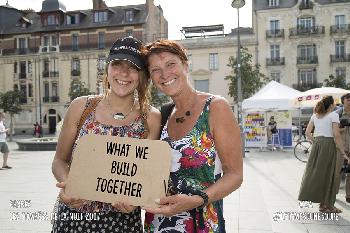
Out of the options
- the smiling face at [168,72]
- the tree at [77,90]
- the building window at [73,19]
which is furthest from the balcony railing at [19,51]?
the smiling face at [168,72]

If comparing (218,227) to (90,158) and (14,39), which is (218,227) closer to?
(90,158)

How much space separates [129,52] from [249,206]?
5.08 meters

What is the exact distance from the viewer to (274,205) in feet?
22.0

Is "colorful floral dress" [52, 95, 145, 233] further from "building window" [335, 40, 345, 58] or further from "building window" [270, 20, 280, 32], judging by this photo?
"building window" [270, 20, 280, 32]

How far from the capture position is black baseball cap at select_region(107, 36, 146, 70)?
220 cm

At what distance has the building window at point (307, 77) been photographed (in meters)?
40.6

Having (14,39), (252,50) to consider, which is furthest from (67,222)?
(14,39)

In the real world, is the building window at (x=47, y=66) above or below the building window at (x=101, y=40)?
below

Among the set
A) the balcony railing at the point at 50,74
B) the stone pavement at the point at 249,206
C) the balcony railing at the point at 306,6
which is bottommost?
the stone pavement at the point at 249,206

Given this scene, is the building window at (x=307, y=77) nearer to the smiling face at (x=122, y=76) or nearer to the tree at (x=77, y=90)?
the tree at (x=77, y=90)

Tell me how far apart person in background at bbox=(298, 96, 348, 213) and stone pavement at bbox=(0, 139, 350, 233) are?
26 cm

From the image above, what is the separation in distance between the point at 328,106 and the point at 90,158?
5.42m

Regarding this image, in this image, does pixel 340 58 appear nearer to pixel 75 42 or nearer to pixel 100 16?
pixel 100 16

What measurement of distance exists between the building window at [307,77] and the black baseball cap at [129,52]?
40.8 m
